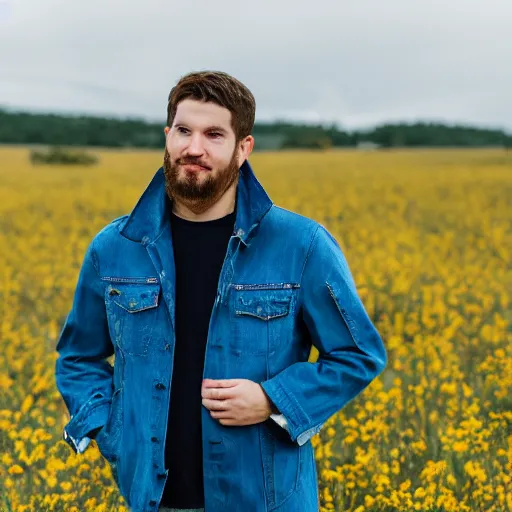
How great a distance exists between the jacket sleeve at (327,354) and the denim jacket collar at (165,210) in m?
0.19

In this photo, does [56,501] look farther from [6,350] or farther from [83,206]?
[83,206]

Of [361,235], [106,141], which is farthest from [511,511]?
[106,141]

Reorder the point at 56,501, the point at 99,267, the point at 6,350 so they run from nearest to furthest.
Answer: the point at 99,267 → the point at 56,501 → the point at 6,350

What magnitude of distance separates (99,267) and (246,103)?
2.26 feet

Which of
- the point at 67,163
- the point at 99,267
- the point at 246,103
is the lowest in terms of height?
the point at 67,163

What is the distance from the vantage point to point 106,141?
6019 cm

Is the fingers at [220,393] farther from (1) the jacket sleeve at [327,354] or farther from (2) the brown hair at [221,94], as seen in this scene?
(2) the brown hair at [221,94]

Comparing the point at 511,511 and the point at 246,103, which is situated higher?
the point at 246,103

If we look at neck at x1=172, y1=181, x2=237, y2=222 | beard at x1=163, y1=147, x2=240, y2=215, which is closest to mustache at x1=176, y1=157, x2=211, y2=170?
beard at x1=163, y1=147, x2=240, y2=215

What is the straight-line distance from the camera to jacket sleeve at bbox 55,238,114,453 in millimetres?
2381

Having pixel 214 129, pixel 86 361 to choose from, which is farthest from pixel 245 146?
pixel 86 361

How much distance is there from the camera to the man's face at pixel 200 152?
7.18ft

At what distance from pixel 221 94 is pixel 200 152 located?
0.18 m

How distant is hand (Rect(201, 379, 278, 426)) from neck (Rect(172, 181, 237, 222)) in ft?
1.63
